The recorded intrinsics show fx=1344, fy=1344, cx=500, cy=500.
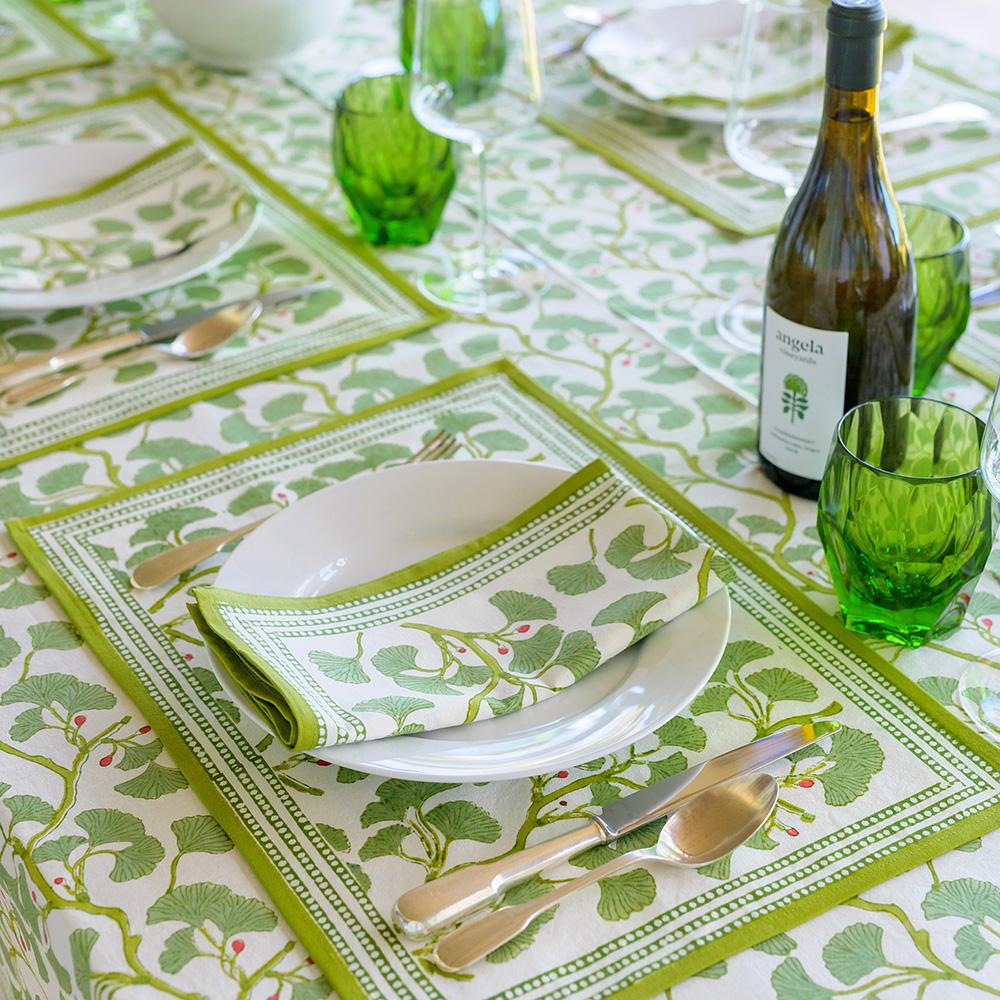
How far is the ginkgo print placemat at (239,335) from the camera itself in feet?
3.28

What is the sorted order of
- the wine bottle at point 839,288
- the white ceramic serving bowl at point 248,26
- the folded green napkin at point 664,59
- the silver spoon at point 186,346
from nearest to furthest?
the wine bottle at point 839,288 < the silver spoon at point 186,346 < the folded green napkin at point 664,59 < the white ceramic serving bowl at point 248,26

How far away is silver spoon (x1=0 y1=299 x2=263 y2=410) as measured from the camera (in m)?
1.01

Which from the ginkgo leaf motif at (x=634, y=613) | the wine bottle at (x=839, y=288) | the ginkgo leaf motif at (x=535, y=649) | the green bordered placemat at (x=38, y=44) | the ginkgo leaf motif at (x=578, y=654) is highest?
the wine bottle at (x=839, y=288)

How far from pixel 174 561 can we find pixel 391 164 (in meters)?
0.49

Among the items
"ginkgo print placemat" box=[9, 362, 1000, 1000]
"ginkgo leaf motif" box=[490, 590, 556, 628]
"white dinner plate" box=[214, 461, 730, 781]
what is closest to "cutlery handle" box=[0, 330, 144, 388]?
"ginkgo print placemat" box=[9, 362, 1000, 1000]

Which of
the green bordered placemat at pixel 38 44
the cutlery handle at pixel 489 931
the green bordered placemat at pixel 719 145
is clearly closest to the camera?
the cutlery handle at pixel 489 931

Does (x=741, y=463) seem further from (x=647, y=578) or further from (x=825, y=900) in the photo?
(x=825, y=900)

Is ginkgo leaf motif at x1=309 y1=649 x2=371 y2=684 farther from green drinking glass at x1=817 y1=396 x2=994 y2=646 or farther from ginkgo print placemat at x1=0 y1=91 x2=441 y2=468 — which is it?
ginkgo print placemat at x1=0 y1=91 x2=441 y2=468

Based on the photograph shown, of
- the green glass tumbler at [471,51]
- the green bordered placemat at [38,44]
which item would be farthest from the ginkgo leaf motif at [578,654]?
the green bordered placemat at [38,44]

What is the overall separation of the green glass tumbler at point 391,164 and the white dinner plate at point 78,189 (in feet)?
0.31

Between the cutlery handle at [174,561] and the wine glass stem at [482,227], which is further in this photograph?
the wine glass stem at [482,227]

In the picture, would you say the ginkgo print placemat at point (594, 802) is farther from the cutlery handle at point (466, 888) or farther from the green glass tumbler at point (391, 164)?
the green glass tumbler at point (391, 164)

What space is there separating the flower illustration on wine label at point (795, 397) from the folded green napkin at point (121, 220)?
54cm

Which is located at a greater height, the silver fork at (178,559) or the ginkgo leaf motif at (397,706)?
the ginkgo leaf motif at (397,706)
